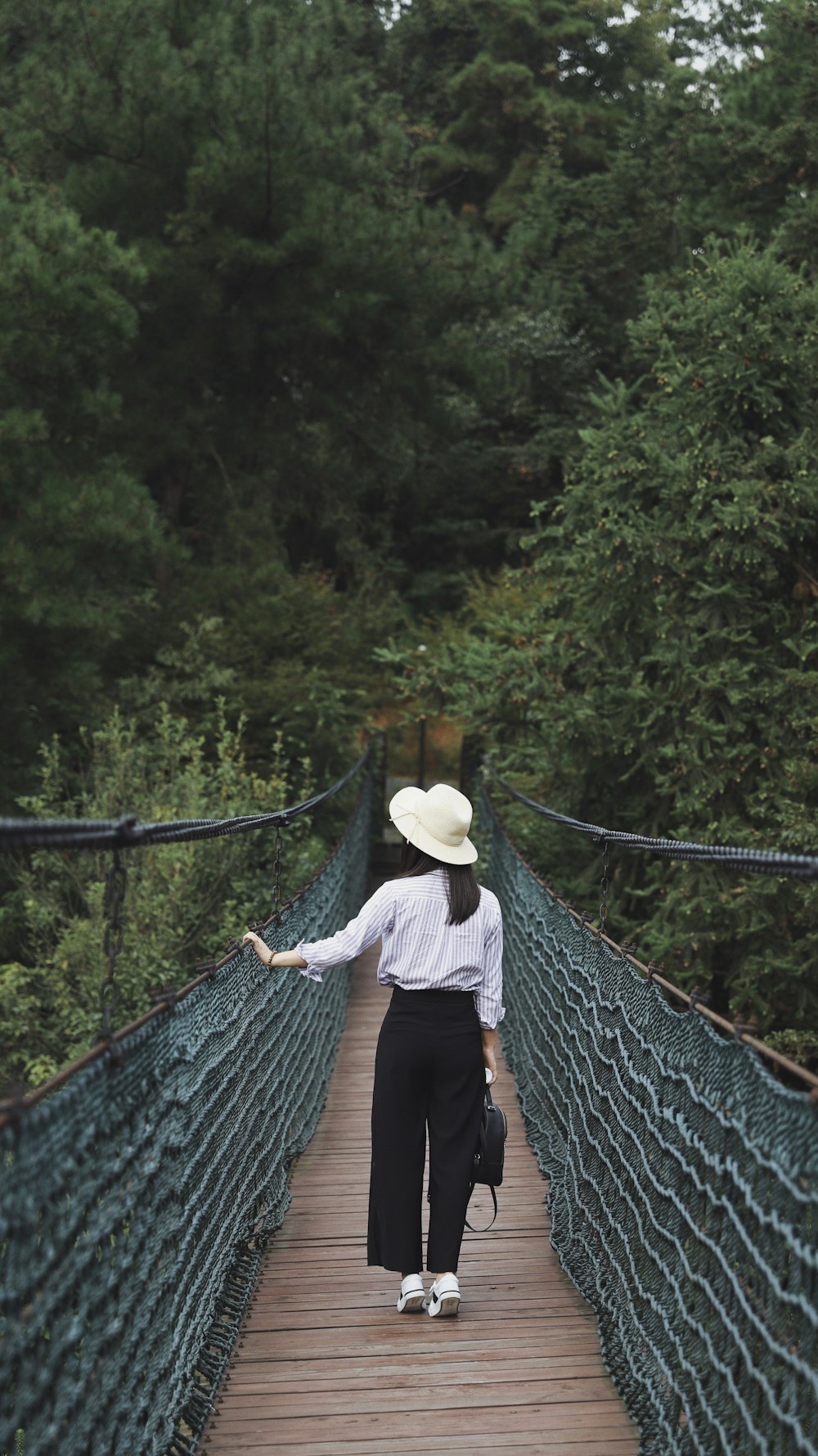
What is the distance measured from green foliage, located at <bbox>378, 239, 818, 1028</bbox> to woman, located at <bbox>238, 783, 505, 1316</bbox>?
13.3 ft

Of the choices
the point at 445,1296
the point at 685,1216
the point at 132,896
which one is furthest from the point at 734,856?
the point at 132,896

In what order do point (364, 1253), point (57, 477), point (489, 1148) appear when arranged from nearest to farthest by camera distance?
point (489, 1148)
point (364, 1253)
point (57, 477)

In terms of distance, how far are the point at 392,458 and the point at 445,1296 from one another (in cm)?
1464

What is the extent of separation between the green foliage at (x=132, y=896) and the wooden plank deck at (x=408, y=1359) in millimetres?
4702

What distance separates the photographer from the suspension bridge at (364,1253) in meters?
1.50

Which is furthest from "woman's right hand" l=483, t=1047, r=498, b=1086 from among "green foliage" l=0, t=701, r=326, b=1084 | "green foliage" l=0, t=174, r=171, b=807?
"green foliage" l=0, t=174, r=171, b=807

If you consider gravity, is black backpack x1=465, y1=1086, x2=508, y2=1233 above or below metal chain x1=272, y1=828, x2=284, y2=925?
below

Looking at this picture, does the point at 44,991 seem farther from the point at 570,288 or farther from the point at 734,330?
the point at 570,288

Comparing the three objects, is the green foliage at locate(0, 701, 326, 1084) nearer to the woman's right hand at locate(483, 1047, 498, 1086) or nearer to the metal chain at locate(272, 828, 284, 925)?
the metal chain at locate(272, 828, 284, 925)

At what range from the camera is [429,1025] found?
2.77 m

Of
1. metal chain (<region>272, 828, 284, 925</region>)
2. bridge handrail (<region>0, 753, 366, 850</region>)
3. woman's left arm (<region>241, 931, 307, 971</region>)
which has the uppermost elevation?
bridge handrail (<region>0, 753, 366, 850</region>)

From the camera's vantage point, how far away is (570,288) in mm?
19547

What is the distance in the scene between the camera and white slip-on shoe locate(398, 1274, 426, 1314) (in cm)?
276

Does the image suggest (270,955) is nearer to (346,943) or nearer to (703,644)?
(346,943)
